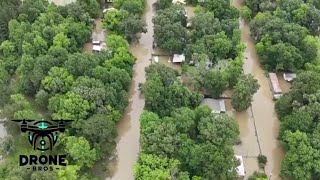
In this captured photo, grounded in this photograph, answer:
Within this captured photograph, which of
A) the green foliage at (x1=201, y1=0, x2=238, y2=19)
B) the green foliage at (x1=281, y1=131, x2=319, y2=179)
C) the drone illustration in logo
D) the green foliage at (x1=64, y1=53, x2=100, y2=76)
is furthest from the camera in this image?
the green foliage at (x1=201, y1=0, x2=238, y2=19)

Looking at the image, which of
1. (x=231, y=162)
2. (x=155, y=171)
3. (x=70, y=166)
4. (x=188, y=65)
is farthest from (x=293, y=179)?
(x=70, y=166)

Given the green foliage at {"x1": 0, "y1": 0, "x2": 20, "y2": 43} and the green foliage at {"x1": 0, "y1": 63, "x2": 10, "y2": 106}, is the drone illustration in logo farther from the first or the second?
the green foliage at {"x1": 0, "y1": 0, "x2": 20, "y2": 43}

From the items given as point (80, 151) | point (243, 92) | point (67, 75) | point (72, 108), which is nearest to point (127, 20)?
point (67, 75)

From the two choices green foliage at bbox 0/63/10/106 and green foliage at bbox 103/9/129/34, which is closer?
green foliage at bbox 0/63/10/106

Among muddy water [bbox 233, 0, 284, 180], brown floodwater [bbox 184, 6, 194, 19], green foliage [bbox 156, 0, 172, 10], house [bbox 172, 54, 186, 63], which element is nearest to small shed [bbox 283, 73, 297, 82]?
muddy water [bbox 233, 0, 284, 180]

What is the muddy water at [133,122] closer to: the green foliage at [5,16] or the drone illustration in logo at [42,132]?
the drone illustration in logo at [42,132]

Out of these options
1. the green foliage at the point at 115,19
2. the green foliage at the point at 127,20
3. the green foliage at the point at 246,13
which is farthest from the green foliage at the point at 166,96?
the green foliage at the point at 246,13
